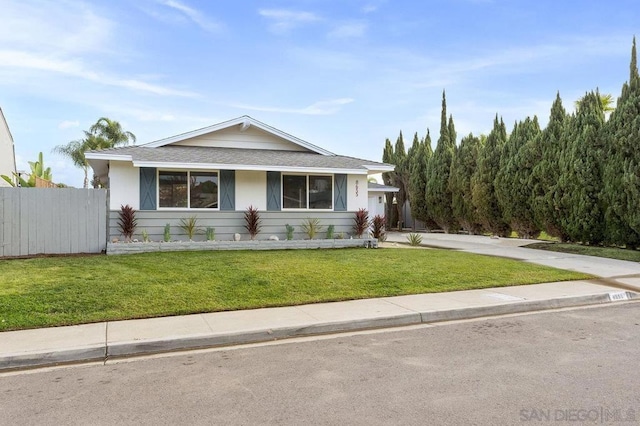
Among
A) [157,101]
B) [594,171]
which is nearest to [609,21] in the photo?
[594,171]

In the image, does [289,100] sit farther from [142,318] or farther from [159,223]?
[142,318]

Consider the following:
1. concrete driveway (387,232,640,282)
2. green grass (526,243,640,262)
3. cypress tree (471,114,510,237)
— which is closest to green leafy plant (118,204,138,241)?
concrete driveway (387,232,640,282)

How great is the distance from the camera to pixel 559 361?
5.04m

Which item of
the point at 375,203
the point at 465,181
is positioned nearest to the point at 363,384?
the point at 465,181

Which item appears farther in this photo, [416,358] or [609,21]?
[609,21]

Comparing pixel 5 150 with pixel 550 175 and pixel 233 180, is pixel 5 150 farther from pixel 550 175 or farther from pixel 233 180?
pixel 550 175

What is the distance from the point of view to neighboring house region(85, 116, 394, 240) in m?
14.1

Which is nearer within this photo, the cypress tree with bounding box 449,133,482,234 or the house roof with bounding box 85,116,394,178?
the house roof with bounding box 85,116,394,178

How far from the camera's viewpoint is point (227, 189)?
591 inches

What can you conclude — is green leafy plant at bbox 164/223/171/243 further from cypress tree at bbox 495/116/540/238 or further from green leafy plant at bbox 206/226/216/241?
cypress tree at bbox 495/116/540/238

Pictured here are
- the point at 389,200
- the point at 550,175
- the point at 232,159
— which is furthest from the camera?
the point at 389,200

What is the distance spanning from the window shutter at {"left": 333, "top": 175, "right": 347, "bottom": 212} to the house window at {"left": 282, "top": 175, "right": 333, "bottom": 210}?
15 centimetres

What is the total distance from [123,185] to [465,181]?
1719 centimetres

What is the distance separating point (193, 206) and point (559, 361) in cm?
1202
